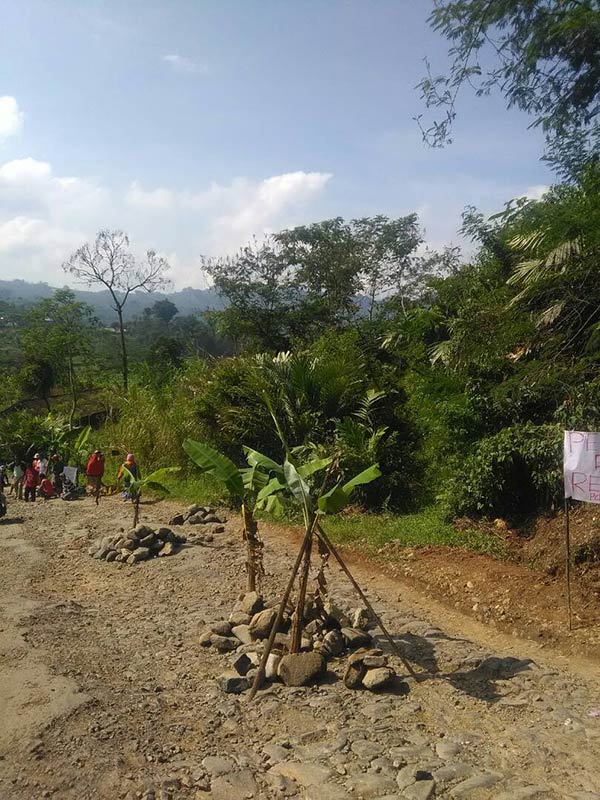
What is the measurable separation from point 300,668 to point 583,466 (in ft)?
10.3

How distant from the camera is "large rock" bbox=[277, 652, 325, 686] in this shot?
5160 millimetres

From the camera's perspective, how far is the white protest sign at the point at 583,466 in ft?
19.3

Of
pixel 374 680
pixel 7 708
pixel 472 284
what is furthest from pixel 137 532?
pixel 472 284

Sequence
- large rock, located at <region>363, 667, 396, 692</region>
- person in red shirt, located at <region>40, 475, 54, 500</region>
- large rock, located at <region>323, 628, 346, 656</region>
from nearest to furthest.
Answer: large rock, located at <region>363, 667, 396, 692</region>
large rock, located at <region>323, 628, 346, 656</region>
person in red shirt, located at <region>40, 475, 54, 500</region>

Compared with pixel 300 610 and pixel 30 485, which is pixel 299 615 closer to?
pixel 300 610

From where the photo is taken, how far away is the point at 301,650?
18.1ft

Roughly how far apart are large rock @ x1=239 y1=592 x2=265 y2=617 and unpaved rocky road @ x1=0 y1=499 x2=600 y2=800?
0.55 m

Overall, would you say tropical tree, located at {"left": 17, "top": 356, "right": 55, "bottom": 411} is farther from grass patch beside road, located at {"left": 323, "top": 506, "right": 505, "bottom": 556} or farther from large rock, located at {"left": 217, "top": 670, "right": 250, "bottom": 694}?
large rock, located at {"left": 217, "top": 670, "right": 250, "bottom": 694}

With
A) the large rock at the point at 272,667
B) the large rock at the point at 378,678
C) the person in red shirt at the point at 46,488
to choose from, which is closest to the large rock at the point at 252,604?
the large rock at the point at 272,667

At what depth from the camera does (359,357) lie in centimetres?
1423

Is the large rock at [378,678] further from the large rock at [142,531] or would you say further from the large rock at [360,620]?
the large rock at [142,531]

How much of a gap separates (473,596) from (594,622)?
4.22ft

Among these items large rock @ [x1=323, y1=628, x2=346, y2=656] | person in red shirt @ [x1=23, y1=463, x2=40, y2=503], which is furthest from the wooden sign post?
person in red shirt @ [x1=23, y1=463, x2=40, y2=503]

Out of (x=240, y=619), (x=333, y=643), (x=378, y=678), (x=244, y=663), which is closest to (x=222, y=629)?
(x=240, y=619)
